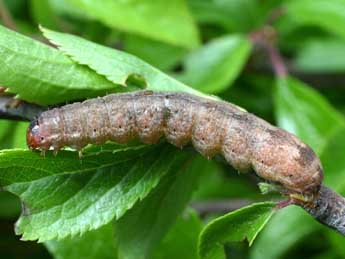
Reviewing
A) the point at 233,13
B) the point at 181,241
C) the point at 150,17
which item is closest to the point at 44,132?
the point at 181,241

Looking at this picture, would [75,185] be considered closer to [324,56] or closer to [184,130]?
[184,130]

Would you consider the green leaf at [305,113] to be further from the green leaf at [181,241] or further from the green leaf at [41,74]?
the green leaf at [41,74]

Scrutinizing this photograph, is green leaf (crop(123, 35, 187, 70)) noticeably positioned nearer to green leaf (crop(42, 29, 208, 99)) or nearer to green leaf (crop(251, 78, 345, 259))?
green leaf (crop(251, 78, 345, 259))

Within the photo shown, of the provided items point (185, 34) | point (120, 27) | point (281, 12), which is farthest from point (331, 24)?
point (120, 27)

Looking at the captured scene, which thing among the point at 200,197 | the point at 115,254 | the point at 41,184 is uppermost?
the point at 41,184

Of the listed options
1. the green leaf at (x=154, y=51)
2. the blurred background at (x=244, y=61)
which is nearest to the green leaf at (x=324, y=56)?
the blurred background at (x=244, y=61)

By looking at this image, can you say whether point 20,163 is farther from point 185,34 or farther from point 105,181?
point 185,34

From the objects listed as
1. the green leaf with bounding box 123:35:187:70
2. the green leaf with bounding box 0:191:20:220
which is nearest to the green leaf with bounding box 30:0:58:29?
the green leaf with bounding box 123:35:187:70
